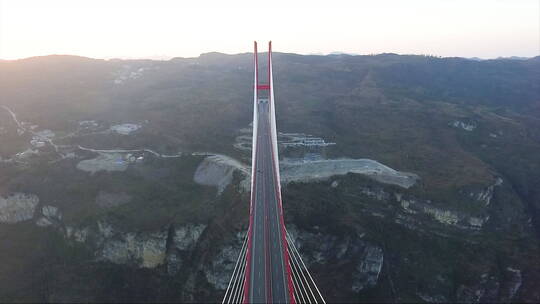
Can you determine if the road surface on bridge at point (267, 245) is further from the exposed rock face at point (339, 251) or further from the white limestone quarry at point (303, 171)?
the exposed rock face at point (339, 251)

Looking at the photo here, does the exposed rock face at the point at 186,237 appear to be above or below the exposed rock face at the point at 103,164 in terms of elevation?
below

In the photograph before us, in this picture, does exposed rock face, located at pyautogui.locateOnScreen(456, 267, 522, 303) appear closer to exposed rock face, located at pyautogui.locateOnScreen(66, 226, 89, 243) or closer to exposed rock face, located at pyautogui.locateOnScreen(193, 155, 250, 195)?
exposed rock face, located at pyautogui.locateOnScreen(193, 155, 250, 195)

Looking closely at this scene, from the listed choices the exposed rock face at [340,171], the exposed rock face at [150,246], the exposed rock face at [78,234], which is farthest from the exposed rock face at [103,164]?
the exposed rock face at [340,171]

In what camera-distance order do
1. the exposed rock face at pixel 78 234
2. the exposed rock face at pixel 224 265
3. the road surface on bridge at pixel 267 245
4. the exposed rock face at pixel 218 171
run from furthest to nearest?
the exposed rock face at pixel 218 171, the exposed rock face at pixel 78 234, the exposed rock face at pixel 224 265, the road surface on bridge at pixel 267 245

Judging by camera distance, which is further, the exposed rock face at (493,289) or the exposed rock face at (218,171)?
the exposed rock face at (218,171)

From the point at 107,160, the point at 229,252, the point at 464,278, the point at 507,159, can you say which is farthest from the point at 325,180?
the point at 507,159

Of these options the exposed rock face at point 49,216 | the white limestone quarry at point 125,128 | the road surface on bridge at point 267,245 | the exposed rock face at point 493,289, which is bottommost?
the exposed rock face at point 493,289
